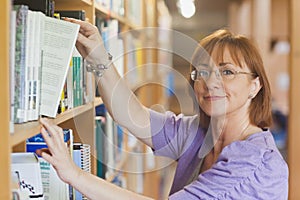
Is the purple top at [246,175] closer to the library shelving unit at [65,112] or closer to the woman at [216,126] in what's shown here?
the woman at [216,126]

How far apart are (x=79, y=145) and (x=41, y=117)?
1.39 ft

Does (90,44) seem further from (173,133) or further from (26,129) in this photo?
(26,129)

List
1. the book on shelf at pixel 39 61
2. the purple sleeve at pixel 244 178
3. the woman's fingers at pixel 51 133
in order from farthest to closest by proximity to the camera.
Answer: the purple sleeve at pixel 244 178, the woman's fingers at pixel 51 133, the book on shelf at pixel 39 61

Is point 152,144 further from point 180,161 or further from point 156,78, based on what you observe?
point 156,78

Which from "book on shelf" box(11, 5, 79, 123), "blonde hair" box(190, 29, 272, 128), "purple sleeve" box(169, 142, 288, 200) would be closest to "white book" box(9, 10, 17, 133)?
"book on shelf" box(11, 5, 79, 123)

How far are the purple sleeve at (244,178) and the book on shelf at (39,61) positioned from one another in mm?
485

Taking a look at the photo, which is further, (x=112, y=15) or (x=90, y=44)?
(x=112, y=15)

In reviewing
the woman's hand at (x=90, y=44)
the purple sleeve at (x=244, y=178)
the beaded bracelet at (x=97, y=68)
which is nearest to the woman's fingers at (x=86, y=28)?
the woman's hand at (x=90, y=44)

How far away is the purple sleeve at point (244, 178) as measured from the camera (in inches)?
63.5

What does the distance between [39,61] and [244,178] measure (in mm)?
683

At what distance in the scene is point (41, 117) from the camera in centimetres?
133

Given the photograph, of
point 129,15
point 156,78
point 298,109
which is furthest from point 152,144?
point 298,109

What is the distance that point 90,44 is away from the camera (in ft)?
5.63

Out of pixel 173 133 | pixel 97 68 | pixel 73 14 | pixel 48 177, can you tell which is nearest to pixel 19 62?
pixel 48 177
